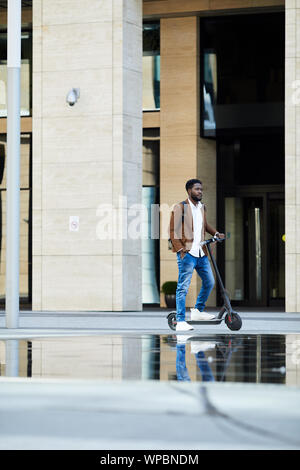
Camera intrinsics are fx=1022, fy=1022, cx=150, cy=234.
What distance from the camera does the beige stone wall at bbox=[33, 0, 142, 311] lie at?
20.9 m

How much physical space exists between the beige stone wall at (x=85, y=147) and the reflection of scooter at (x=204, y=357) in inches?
293

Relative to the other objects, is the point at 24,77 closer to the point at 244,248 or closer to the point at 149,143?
the point at 149,143

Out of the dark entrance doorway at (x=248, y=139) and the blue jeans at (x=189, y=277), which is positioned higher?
the dark entrance doorway at (x=248, y=139)

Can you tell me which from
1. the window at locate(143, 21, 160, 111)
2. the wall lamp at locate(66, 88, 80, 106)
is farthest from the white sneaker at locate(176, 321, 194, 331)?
the window at locate(143, 21, 160, 111)

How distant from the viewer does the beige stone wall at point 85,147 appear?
20.9 metres

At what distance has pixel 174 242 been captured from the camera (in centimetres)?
1385

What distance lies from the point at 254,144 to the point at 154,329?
10.2 metres

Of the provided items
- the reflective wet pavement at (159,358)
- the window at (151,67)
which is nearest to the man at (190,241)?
the reflective wet pavement at (159,358)

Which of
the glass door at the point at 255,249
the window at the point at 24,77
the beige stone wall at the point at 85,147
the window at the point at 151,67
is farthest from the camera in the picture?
the window at the point at 24,77

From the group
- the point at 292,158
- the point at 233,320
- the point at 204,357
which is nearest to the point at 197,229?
the point at 233,320

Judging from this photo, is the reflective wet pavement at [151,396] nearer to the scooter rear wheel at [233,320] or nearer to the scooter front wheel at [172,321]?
the scooter rear wheel at [233,320]

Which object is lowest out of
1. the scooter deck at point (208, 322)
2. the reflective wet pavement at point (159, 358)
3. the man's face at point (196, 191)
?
the reflective wet pavement at point (159, 358)

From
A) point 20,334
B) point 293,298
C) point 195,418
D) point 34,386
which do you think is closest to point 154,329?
point 20,334

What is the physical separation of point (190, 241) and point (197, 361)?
3.80m
